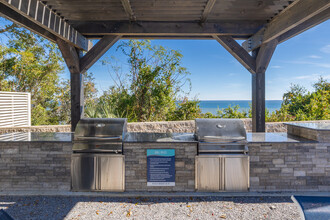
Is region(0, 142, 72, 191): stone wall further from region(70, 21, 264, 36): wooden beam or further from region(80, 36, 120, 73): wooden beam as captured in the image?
region(70, 21, 264, 36): wooden beam

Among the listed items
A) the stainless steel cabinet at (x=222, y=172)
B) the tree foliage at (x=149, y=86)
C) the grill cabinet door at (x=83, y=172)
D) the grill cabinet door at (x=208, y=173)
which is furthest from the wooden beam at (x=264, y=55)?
the grill cabinet door at (x=83, y=172)

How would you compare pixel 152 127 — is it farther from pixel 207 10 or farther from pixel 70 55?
pixel 207 10

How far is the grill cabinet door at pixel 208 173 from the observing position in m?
2.94

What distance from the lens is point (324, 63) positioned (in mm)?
35188

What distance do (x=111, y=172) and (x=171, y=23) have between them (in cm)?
283

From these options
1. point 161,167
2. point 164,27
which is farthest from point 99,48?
point 161,167

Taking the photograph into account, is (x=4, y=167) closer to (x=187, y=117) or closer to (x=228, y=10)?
(x=228, y=10)

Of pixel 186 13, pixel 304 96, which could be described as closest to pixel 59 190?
pixel 186 13

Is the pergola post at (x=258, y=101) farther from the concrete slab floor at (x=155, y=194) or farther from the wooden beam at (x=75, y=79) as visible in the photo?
the wooden beam at (x=75, y=79)

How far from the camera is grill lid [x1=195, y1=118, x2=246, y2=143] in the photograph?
2920 millimetres

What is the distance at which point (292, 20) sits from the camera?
10.4 feet

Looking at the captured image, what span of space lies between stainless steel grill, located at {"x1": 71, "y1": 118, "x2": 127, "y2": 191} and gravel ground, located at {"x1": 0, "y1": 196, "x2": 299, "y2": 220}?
0.20 metres

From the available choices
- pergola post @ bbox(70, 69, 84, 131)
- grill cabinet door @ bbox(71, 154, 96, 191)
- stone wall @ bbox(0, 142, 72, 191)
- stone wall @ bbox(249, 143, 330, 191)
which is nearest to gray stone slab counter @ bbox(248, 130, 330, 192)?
stone wall @ bbox(249, 143, 330, 191)

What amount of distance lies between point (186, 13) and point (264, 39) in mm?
1590
